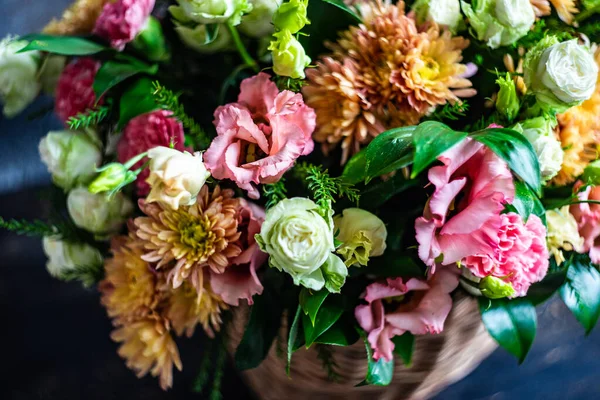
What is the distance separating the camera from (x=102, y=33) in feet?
1.71

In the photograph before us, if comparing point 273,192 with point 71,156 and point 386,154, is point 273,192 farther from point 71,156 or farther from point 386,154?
point 71,156

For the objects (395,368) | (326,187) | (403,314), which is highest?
(326,187)

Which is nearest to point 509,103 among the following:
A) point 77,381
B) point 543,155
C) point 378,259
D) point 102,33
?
point 543,155

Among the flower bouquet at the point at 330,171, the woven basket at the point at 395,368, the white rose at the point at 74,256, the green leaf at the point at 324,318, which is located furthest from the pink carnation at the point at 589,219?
the white rose at the point at 74,256

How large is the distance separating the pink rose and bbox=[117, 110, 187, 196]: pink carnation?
202 millimetres

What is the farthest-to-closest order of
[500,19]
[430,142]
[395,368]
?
[395,368] < [500,19] < [430,142]

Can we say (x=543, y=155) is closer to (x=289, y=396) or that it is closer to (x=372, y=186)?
(x=372, y=186)

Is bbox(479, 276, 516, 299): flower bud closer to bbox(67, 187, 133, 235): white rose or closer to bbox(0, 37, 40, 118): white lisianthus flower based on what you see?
bbox(67, 187, 133, 235): white rose

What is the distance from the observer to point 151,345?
486 millimetres

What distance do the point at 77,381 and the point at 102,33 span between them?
447 millimetres

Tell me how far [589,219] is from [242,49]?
32 cm

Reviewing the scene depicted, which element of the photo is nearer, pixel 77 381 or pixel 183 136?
pixel 183 136

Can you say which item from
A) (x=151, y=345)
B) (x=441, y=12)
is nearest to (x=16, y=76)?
(x=151, y=345)

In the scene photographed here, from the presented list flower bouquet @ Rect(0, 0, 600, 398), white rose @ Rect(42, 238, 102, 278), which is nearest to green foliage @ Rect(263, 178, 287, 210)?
flower bouquet @ Rect(0, 0, 600, 398)
